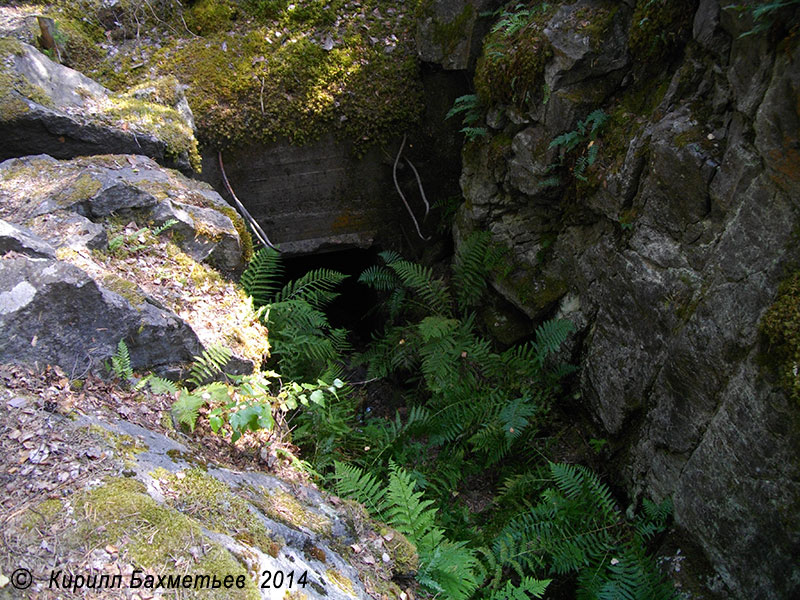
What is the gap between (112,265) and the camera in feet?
12.9

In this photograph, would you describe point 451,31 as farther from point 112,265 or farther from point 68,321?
point 68,321

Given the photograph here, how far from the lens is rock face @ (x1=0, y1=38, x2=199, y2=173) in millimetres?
4680

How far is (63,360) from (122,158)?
2560mm

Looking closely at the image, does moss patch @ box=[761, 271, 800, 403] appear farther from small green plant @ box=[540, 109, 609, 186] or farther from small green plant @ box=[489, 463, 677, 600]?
small green plant @ box=[540, 109, 609, 186]

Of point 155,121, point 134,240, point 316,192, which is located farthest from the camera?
point 316,192

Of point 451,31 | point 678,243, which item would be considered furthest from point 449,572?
point 451,31

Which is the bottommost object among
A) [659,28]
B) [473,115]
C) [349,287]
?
[349,287]

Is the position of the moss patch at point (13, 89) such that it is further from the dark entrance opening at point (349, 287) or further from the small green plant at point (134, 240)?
the dark entrance opening at point (349, 287)

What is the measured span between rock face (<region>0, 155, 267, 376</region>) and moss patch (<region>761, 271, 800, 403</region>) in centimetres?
344

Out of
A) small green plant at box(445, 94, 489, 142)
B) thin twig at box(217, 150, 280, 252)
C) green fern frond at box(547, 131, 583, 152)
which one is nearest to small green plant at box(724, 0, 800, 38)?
green fern frond at box(547, 131, 583, 152)

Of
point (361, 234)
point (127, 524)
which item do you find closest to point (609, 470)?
point (127, 524)

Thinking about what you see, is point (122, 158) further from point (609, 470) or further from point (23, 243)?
point (609, 470)

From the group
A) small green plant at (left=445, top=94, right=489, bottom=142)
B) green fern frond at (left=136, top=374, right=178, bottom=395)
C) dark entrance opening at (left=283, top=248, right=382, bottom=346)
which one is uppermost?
small green plant at (left=445, top=94, right=489, bottom=142)

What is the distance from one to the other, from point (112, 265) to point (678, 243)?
4.15 m
